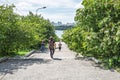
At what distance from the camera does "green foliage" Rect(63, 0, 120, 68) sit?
57.1 feet

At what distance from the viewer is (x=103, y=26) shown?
1869cm

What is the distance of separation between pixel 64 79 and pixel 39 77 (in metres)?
1.17

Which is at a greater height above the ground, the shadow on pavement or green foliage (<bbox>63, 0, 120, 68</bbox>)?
green foliage (<bbox>63, 0, 120, 68</bbox>)

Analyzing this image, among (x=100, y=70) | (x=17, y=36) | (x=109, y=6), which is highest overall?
(x=109, y=6)

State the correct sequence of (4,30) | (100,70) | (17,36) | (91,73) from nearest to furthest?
(91,73), (100,70), (4,30), (17,36)

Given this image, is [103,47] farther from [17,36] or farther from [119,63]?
[17,36]

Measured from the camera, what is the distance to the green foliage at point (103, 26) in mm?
17406

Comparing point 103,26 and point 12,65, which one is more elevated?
point 103,26

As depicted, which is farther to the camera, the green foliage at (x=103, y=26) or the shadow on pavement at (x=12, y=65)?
the green foliage at (x=103, y=26)

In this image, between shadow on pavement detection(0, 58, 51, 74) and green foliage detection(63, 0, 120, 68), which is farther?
green foliage detection(63, 0, 120, 68)

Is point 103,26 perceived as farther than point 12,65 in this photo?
Yes

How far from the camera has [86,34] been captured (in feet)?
65.1

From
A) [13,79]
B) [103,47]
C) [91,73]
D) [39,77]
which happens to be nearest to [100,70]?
[91,73]

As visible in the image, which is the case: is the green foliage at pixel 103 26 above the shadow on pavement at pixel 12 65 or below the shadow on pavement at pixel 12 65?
above
